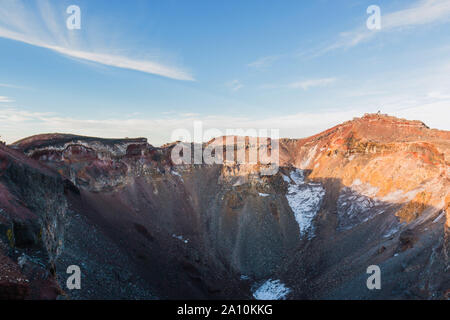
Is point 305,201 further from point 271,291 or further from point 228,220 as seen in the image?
point 271,291

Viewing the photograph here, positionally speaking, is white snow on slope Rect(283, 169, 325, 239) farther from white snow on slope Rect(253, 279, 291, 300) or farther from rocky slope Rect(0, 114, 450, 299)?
white snow on slope Rect(253, 279, 291, 300)

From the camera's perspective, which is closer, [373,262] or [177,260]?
[373,262]

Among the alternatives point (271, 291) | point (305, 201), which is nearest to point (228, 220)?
point (271, 291)

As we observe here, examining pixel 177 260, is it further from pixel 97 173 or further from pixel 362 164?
pixel 362 164

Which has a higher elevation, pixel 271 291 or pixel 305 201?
pixel 305 201
